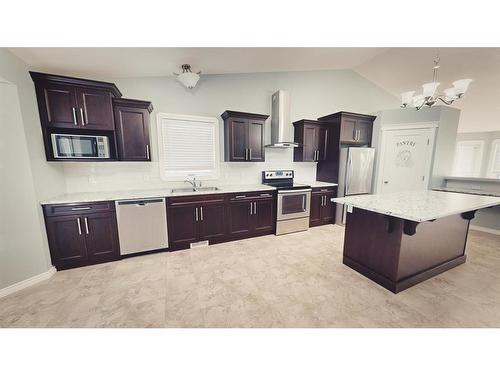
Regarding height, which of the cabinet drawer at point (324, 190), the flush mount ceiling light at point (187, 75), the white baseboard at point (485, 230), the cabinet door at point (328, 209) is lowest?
the white baseboard at point (485, 230)

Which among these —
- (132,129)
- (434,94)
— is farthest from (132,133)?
(434,94)

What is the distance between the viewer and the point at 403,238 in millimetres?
1942

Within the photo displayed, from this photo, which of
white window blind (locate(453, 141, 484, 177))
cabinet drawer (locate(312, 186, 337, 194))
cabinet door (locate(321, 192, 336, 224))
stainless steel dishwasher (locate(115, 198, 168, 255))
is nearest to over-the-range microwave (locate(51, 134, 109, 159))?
stainless steel dishwasher (locate(115, 198, 168, 255))

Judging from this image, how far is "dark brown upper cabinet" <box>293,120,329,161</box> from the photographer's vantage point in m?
3.93

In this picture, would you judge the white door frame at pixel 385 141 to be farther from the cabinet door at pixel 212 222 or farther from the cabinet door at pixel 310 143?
the cabinet door at pixel 212 222

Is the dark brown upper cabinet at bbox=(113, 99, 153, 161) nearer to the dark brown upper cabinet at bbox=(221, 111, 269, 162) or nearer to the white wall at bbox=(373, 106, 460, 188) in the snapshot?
the dark brown upper cabinet at bbox=(221, 111, 269, 162)

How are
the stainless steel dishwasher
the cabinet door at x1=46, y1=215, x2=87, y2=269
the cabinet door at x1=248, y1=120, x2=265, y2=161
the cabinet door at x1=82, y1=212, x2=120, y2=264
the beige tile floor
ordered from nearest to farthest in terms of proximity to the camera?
the beige tile floor, the cabinet door at x1=46, y1=215, x2=87, y2=269, the cabinet door at x1=82, y1=212, x2=120, y2=264, the stainless steel dishwasher, the cabinet door at x1=248, y1=120, x2=265, y2=161

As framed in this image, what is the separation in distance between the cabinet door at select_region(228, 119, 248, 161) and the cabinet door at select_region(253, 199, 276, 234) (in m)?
0.89

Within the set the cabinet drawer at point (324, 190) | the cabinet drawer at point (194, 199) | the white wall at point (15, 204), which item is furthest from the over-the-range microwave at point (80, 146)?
the cabinet drawer at point (324, 190)

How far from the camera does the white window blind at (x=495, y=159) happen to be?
19.0 feet

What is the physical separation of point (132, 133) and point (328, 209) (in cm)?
391

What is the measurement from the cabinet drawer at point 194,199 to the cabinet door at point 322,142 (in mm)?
2478

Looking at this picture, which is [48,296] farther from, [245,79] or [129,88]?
[245,79]

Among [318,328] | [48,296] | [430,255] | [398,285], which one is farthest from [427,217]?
[48,296]
